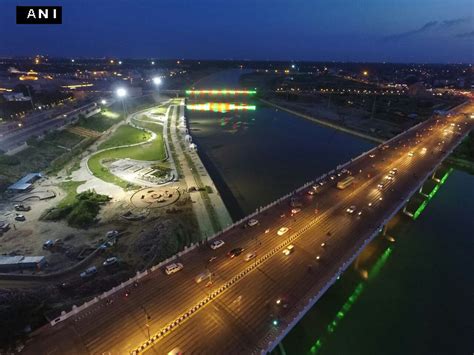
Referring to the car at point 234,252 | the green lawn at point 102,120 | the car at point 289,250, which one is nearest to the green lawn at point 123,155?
the green lawn at point 102,120

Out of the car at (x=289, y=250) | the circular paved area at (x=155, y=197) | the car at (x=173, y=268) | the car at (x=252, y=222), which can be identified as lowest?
the circular paved area at (x=155, y=197)

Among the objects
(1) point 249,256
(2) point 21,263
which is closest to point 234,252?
(1) point 249,256

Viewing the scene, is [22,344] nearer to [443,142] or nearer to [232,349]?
[232,349]

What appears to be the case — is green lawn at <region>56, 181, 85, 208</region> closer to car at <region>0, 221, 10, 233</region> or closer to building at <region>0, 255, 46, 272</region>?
car at <region>0, 221, 10, 233</region>

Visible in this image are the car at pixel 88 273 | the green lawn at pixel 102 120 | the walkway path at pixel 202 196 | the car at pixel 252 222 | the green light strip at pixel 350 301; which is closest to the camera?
the green light strip at pixel 350 301

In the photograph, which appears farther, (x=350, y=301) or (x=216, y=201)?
(x=216, y=201)

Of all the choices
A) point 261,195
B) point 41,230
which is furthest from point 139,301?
point 261,195

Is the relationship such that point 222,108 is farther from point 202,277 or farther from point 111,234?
point 202,277

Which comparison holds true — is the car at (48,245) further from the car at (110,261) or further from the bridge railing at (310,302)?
the bridge railing at (310,302)
